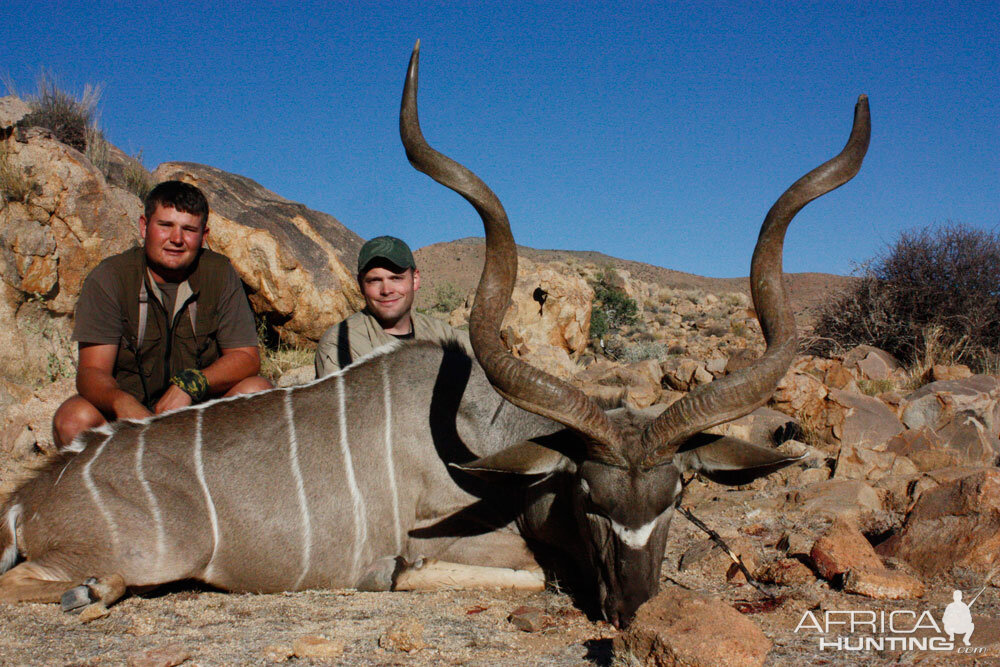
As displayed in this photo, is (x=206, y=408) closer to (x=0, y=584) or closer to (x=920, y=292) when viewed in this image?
(x=0, y=584)

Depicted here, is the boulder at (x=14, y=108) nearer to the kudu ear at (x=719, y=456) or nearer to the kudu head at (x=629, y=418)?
the kudu head at (x=629, y=418)

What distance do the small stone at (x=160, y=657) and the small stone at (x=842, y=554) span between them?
2990 mm

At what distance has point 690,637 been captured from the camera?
8.48ft

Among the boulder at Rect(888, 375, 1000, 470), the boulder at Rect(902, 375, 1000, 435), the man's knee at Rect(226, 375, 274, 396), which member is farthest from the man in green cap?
the boulder at Rect(902, 375, 1000, 435)

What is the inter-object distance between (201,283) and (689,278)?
2069 inches

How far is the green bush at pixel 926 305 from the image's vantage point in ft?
38.3

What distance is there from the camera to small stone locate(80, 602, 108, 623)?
3.25 meters

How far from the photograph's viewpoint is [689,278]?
54.8 metres

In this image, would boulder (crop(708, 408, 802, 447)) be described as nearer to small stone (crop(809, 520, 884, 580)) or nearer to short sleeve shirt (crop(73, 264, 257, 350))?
small stone (crop(809, 520, 884, 580))

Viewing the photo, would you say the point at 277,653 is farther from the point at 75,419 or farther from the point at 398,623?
the point at 75,419

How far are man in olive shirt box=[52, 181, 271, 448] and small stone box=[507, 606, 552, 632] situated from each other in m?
2.42

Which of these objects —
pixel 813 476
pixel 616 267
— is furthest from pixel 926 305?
pixel 616 267

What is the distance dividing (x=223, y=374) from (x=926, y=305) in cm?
1181

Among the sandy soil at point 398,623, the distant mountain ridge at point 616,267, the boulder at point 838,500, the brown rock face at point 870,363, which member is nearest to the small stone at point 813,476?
the boulder at point 838,500
